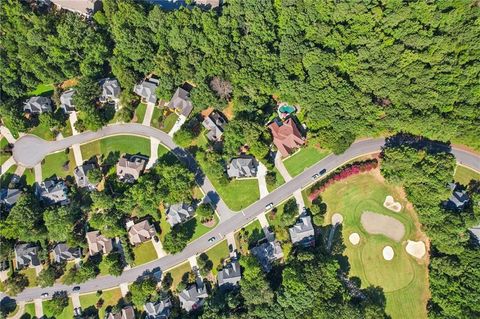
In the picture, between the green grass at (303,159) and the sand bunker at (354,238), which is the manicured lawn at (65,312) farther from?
the sand bunker at (354,238)

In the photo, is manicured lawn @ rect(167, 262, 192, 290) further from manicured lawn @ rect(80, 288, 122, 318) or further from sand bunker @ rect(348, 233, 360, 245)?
sand bunker @ rect(348, 233, 360, 245)

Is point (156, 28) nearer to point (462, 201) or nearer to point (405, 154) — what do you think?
point (405, 154)

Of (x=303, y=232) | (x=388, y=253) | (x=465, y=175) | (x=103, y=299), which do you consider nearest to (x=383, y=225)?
(x=388, y=253)

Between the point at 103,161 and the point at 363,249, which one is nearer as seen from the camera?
the point at 363,249

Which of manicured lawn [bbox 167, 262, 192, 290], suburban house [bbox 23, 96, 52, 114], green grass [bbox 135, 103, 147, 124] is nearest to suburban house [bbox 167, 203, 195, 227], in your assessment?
manicured lawn [bbox 167, 262, 192, 290]

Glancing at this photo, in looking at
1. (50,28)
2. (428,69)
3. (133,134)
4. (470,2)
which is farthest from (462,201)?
(50,28)
